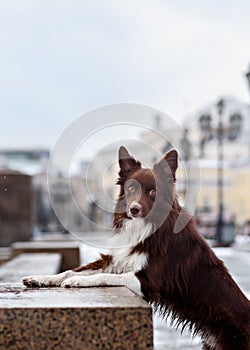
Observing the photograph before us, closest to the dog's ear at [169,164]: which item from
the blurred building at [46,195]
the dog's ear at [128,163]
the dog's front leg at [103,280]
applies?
the dog's ear at [128,163]

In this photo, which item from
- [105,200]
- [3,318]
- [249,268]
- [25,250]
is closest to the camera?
[3,318]

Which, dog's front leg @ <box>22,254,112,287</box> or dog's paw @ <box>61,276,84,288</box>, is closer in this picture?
dog's paw @ <box>61,276,84,288</box>

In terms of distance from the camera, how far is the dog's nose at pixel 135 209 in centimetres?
291

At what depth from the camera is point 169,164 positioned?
3057mm

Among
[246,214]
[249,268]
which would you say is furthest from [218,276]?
[246,214]

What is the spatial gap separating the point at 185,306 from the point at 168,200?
49cm

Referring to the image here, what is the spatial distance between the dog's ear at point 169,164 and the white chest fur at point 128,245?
26cm

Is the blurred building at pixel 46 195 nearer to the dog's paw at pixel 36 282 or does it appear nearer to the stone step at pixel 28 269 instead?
the dog's paw at pixel 36 282

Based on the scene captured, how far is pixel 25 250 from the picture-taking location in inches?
493

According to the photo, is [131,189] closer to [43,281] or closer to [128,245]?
[128,245]

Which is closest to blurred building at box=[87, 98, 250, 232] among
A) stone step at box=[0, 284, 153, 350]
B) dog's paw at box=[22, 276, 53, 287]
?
dog's paw at box=[22, 276, 53, 287]

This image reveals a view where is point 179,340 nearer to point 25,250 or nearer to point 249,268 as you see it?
point 25,250

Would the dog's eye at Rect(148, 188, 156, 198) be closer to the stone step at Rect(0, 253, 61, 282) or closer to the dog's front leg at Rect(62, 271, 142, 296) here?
the dog's front leg at Rect(62, 271, 142, 296)

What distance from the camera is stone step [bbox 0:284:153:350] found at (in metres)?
2.45
